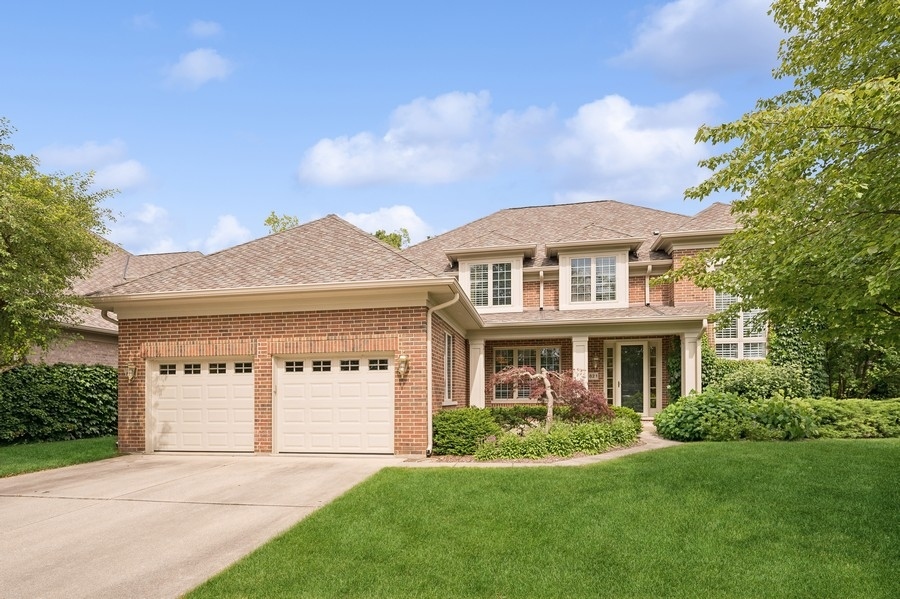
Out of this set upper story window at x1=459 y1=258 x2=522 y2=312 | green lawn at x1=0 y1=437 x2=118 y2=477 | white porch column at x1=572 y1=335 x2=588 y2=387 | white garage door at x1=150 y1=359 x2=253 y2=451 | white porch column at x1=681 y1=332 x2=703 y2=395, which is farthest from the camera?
upper story window at x1=459 y1=258 x2=522 y2=312

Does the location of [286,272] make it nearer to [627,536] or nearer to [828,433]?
[627,536]

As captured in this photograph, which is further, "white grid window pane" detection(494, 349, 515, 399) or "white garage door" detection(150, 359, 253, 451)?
"white grid window pane" detection(494, 349, 515, 399)

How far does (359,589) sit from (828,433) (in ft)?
40.7

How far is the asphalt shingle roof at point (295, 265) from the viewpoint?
11461 mm

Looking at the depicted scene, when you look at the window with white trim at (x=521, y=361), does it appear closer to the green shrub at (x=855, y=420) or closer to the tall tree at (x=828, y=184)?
the green shrub at (x=855, y=420)

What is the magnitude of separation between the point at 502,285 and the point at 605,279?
11.2ft

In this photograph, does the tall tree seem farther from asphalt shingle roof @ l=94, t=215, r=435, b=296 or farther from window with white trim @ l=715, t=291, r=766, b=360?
window with white trim @ l=715, t=291, r=766, b=360

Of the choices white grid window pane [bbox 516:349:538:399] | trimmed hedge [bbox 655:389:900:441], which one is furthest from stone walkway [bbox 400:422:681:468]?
white grid window pane [bbox 516:349:538:399]

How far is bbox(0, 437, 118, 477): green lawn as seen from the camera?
1074 centimetres

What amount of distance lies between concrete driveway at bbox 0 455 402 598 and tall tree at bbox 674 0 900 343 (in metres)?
6.64

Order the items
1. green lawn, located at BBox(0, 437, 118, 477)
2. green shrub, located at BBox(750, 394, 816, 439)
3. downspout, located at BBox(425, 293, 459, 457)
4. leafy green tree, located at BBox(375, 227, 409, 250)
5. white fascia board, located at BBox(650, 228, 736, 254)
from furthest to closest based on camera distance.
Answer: leafy green tree, located at BBox(375, 227, 409, 250) → white fascia board, located at BBox(650, 228, 736, 254) → green shrub, located at BBox(750, 394, 816, 439) → downspout, located at BBox(425, 293, 459, 457) → green lawn, located at BBox(0, 437, 118, 477)

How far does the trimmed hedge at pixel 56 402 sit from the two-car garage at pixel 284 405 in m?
4.59

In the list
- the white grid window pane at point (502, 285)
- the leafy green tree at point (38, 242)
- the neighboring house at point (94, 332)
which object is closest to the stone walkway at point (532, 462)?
the leafy green tree at point (38, 242)

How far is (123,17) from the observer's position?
11164 mm
